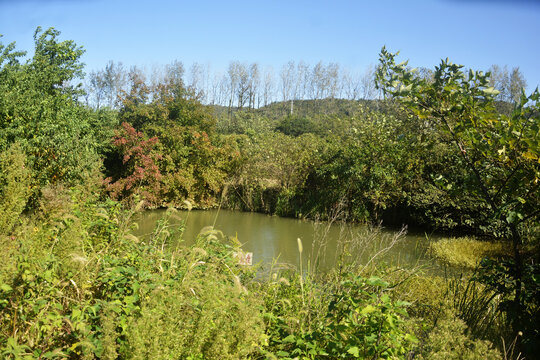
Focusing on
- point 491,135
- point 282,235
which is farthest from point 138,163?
point 491,135

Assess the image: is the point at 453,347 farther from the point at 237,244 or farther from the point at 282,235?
the point at 282,235

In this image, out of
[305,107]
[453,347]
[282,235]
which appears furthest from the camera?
[305,107]

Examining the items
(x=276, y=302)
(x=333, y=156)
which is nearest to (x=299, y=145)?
(x=333, y=156)

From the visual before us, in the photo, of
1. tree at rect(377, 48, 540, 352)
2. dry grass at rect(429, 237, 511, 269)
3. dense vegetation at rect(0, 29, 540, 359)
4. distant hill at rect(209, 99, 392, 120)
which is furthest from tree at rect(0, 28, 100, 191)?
distant hill at rect(209, 99, 392, 120)

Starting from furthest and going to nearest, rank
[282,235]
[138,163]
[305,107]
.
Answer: [305,107] < [138,163] < [282,235]

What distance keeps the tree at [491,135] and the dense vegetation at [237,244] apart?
0.01 metres

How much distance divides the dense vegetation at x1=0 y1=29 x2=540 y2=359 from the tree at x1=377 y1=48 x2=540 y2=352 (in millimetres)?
15

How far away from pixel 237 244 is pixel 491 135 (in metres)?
2.33

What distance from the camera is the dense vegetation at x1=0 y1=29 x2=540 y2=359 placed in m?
2.09

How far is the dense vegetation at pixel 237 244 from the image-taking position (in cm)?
209

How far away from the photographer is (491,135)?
289 cm

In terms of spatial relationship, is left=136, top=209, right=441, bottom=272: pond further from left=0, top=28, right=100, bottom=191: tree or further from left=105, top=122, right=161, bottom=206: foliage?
left=0, top=28, right=100, bottom=191: tree

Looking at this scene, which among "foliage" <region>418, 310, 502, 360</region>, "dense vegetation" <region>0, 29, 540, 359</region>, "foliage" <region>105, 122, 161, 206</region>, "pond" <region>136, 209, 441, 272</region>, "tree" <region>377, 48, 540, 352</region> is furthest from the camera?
"foliage" <region>105, 122, 161, 206</region>

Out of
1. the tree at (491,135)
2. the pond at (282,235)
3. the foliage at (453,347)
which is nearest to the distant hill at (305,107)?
the pond at (282,235)
